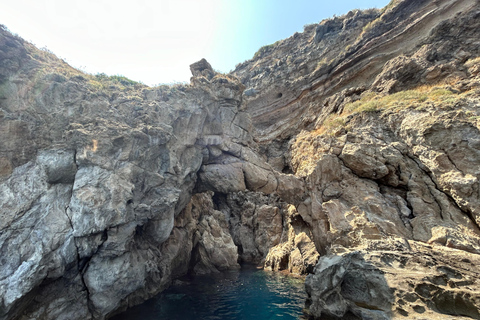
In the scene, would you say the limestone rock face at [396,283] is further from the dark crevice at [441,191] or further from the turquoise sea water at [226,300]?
Result: the turquoise sea water at [226,300]

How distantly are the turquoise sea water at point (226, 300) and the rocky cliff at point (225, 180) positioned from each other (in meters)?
1.15

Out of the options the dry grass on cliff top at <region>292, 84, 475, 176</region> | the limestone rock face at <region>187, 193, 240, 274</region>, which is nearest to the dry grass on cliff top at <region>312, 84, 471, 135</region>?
the dry grass on cliff top at <region>292, 84, 475, 176</region>

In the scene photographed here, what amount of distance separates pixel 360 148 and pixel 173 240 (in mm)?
14696

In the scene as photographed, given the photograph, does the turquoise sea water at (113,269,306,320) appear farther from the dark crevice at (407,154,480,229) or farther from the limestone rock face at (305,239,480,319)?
the dark crevice at (407,154,480,229)

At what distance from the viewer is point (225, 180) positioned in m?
16.1

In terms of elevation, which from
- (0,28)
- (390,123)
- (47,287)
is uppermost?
(0,28)

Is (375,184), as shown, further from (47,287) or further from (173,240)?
(47,287)

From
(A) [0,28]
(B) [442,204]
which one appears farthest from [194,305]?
(A) [0,28]

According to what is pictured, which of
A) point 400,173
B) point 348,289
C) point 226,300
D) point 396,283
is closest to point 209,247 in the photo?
point 226,300

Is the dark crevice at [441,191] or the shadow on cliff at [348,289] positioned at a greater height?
the dark crevice at [441,191]

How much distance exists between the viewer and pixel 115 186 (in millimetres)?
10797

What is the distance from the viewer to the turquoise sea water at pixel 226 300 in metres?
12.5

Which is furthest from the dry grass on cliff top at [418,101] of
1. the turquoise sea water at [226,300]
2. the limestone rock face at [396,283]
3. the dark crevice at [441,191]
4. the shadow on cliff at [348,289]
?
the turquoise sea water at [226,300]

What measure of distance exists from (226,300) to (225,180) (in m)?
7.79
